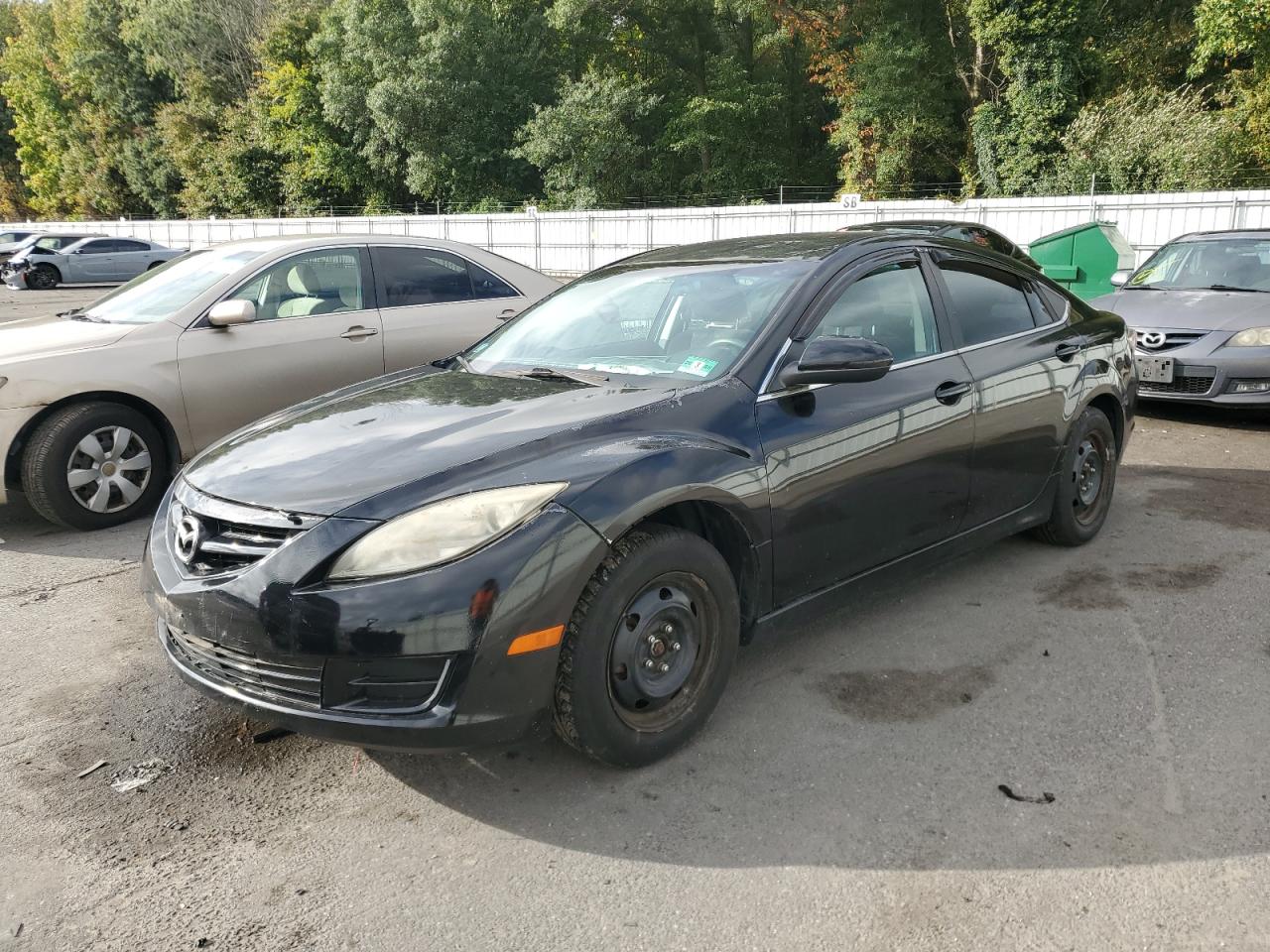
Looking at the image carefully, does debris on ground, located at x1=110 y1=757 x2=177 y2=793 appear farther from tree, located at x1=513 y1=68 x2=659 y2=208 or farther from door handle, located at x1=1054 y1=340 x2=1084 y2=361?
tree, located at x1=513 y1=68 x2=659 y2=208

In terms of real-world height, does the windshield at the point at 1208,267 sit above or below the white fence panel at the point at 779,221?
below

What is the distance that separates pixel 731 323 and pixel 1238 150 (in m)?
28.3

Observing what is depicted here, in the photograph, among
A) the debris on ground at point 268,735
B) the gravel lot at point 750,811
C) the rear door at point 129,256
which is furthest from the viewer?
the rear door at point 129,256

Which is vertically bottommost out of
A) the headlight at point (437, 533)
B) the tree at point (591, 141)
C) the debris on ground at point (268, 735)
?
the debris on ground at point (268, 735)

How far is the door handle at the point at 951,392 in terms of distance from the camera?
4037 mm

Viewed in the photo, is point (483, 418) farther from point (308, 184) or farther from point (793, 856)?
point (308, 184)

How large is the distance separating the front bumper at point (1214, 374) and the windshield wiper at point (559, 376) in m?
5.65

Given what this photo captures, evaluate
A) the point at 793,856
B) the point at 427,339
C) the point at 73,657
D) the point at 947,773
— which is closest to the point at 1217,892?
the point at 947,773

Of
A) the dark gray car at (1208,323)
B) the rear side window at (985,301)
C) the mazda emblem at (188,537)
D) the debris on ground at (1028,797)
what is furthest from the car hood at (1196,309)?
the mazda emblem at (188,537)

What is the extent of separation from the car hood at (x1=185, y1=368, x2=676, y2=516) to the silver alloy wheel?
2425 mm

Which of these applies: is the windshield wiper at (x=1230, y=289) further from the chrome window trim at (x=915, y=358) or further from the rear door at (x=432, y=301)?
the rear door at (x=432, y=301)

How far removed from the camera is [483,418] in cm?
329

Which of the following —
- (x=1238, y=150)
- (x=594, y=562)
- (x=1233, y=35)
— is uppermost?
(x=1233, y=35)

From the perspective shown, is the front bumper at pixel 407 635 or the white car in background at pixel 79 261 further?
the white car in background at pixel 79 261
